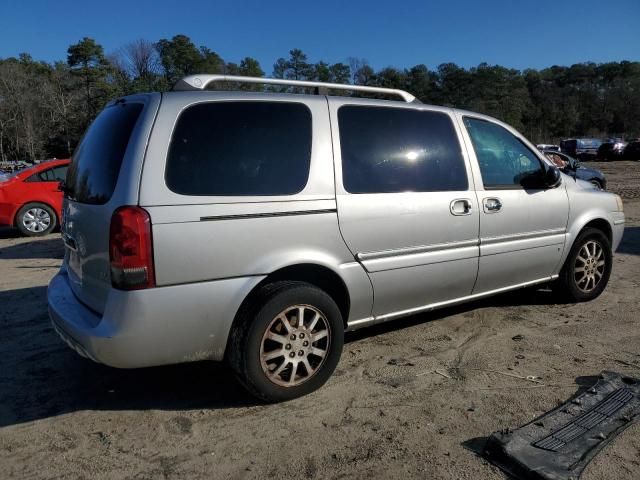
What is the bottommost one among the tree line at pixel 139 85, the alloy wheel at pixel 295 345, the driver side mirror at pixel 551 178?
the alloy wheel at pixel 295 345

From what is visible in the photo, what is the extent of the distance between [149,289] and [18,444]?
113 cm

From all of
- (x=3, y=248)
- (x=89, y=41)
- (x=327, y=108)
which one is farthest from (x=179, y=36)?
(x=327, y=108)

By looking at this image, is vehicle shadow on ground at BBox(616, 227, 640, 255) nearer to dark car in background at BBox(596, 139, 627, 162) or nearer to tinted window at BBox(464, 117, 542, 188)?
tinted window at BBox(464, 117, 542, 188)

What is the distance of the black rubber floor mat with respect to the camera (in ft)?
8.37

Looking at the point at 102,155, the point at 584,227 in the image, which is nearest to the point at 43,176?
the point at 102,155

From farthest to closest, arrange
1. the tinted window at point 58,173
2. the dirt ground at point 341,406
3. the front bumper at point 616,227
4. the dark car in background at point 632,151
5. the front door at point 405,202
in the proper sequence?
the dark car in background at point 632,151 < the tinted window at point 58,173 < the front bumper at point 616,227 < the front door at point 405,202 < the dirt ground at point 341,406

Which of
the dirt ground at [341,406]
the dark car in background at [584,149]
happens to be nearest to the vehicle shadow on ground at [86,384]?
the dirt ground at [341,406]

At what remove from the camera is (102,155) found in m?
3.17

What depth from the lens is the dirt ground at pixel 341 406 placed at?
2.68 m

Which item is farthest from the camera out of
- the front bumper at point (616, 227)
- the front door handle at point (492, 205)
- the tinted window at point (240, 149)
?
the front bumper at point (616, 227)

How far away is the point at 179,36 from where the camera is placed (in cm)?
6241

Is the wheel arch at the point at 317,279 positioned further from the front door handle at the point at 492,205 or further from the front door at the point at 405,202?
the front door handle at the point at 492,205

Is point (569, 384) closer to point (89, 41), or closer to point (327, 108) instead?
point (327, 108)

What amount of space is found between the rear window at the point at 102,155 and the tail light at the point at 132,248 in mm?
231
